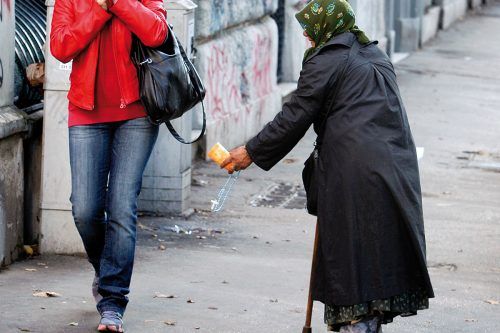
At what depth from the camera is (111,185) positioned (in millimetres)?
5156

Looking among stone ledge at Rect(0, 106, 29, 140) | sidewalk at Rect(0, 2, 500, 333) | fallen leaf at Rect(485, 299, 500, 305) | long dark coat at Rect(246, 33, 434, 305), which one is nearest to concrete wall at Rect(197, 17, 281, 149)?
sidewalk at Rect(0, 2, 500, 333)

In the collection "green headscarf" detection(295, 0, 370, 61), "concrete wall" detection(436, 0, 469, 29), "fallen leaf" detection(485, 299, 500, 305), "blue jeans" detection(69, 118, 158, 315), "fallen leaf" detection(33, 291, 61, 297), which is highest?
"green headscarf" detection(295, 0, 370, 61)

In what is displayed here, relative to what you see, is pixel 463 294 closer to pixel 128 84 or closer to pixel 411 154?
pixel 411 154

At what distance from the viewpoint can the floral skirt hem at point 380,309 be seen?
4750 mm

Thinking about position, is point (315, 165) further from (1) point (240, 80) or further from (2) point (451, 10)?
(2) point (451, 10)

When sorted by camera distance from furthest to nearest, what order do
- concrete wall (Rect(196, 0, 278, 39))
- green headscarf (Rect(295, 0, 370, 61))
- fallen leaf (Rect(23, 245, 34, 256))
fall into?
concrete wall (Rect(196, 0, 278, 39)) < fallen leaf (Rect(23, 245, 34, 256)) < green headscarf (Rect(295, 0, 370, 61))

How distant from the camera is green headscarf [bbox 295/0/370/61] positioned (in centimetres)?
479

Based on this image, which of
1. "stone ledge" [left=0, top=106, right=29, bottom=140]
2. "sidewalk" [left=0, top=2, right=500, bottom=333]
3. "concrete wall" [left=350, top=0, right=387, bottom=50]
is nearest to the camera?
"sidewalk" [left=0, top=2, right=500, bottom=333]

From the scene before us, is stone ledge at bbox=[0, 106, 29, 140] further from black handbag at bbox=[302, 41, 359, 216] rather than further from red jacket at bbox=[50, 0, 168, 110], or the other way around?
black handbag at bbox=[302, 41, 359, 216]

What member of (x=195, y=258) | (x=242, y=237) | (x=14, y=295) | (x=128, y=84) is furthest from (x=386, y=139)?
(x=242, y=237)

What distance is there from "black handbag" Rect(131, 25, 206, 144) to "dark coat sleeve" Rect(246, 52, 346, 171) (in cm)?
43

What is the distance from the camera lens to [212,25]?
404 inches

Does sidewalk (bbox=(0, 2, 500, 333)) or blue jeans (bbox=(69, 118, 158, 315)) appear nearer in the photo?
blue jeans (bbox=(69, 118, 158, 315))

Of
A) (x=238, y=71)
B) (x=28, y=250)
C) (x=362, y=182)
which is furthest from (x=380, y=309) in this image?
(x=238, y=71)
